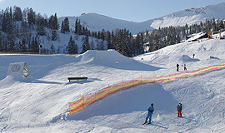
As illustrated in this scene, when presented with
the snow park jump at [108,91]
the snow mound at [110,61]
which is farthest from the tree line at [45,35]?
the snow park jump at [108,91]

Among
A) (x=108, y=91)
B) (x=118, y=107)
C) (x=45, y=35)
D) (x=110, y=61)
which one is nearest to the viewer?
(x=118, y=107)

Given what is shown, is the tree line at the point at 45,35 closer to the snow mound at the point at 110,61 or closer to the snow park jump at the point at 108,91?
the snow mound at the point at 110,61

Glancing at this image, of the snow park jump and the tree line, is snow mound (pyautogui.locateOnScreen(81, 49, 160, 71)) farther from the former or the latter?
the tree line

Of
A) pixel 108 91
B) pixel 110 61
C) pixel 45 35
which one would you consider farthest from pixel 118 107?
pixel 45 35

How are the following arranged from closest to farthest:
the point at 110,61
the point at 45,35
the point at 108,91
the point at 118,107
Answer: the point at 118,107, the point at 108,91, the point at 110,61, the point at 45,35

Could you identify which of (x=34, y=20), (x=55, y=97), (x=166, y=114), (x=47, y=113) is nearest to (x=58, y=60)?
(x=55, y=97)

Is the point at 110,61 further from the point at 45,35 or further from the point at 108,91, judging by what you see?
the point at 45,35

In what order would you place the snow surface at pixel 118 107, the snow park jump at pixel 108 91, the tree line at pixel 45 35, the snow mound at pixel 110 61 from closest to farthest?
1. the snow surface at pixel 118 107
2. the snow park jump at pixel 108 91
3. the snow mound at pixel 110 61
4. the tree line at pixel 45 35

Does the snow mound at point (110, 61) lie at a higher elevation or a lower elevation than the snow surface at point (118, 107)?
higher

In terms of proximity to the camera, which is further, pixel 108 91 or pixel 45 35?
pixel 45 35

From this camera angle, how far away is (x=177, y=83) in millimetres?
17719

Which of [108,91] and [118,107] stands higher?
[108,91]

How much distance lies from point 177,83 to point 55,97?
12632mm

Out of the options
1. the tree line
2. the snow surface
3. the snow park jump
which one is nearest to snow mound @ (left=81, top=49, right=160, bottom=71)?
the snow surface
